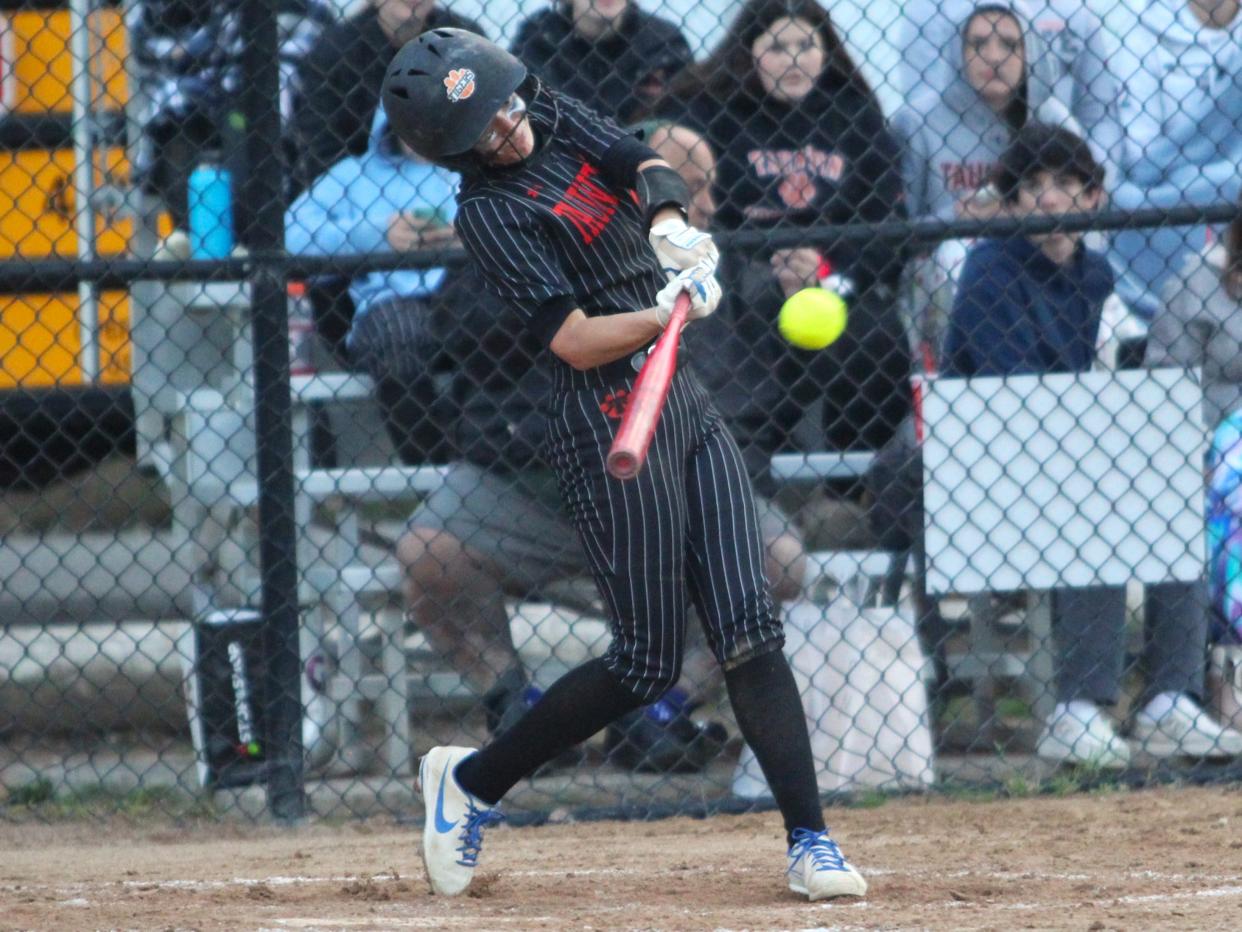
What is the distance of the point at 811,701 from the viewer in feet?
15.8


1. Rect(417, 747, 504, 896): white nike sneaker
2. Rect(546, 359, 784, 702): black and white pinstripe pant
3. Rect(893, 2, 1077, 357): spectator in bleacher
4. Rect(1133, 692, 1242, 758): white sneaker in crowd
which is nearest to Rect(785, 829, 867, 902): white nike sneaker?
Rect(546, 359, 784, 702): black and white pinstripe pant

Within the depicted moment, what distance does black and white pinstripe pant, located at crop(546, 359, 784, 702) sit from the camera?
10.9 feet

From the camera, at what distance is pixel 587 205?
340 centimetres

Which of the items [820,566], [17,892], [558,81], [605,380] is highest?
[558,81]

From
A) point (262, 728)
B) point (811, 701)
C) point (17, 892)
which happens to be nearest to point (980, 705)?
point (811, 701)

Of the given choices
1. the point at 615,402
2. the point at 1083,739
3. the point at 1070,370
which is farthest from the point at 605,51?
the point at 1083,739

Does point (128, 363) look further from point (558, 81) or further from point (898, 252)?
point (898, 252)

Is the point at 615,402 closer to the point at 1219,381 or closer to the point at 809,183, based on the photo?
the point at 809,183

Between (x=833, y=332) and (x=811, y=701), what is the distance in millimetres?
1174

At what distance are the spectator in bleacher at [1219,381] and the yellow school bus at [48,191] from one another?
3486 mm

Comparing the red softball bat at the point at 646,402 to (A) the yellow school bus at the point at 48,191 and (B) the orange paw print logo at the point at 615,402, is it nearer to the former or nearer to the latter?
(B) the orange paw print logo at the point at 615,402

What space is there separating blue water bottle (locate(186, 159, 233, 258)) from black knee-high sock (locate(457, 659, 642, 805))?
2012 mm

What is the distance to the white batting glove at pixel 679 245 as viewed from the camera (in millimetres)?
3166

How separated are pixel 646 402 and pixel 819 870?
3.46ft
